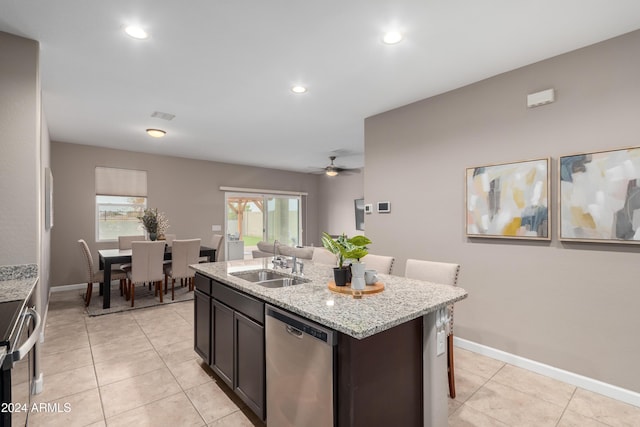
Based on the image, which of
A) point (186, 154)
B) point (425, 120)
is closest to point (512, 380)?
point (425, 120)

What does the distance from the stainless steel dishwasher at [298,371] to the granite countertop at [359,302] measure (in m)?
0.07

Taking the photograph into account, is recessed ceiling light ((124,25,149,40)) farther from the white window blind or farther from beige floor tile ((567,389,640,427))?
the white window blind

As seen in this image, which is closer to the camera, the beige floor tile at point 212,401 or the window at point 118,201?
the beige floor tile at point 212,401

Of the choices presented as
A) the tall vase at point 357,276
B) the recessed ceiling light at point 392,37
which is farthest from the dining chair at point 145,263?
the recessed ceiling light at point 392,37

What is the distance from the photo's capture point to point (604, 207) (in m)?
2.24

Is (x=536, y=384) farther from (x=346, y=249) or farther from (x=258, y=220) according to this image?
(x=258, y=220)

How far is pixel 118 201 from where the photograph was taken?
19.4 feet

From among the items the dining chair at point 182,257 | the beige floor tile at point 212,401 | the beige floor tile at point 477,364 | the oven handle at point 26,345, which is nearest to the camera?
the oven handle at point 26,345

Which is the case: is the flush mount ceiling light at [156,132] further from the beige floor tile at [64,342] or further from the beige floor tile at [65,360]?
the beige floor tile at [65,360]

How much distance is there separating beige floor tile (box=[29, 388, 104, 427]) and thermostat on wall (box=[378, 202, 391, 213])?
317 centimetres

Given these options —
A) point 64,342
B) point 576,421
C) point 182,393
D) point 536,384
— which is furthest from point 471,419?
point 64,342

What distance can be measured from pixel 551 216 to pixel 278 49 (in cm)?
258

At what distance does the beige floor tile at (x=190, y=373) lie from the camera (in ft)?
8.13

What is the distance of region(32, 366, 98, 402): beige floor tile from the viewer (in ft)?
7.48
